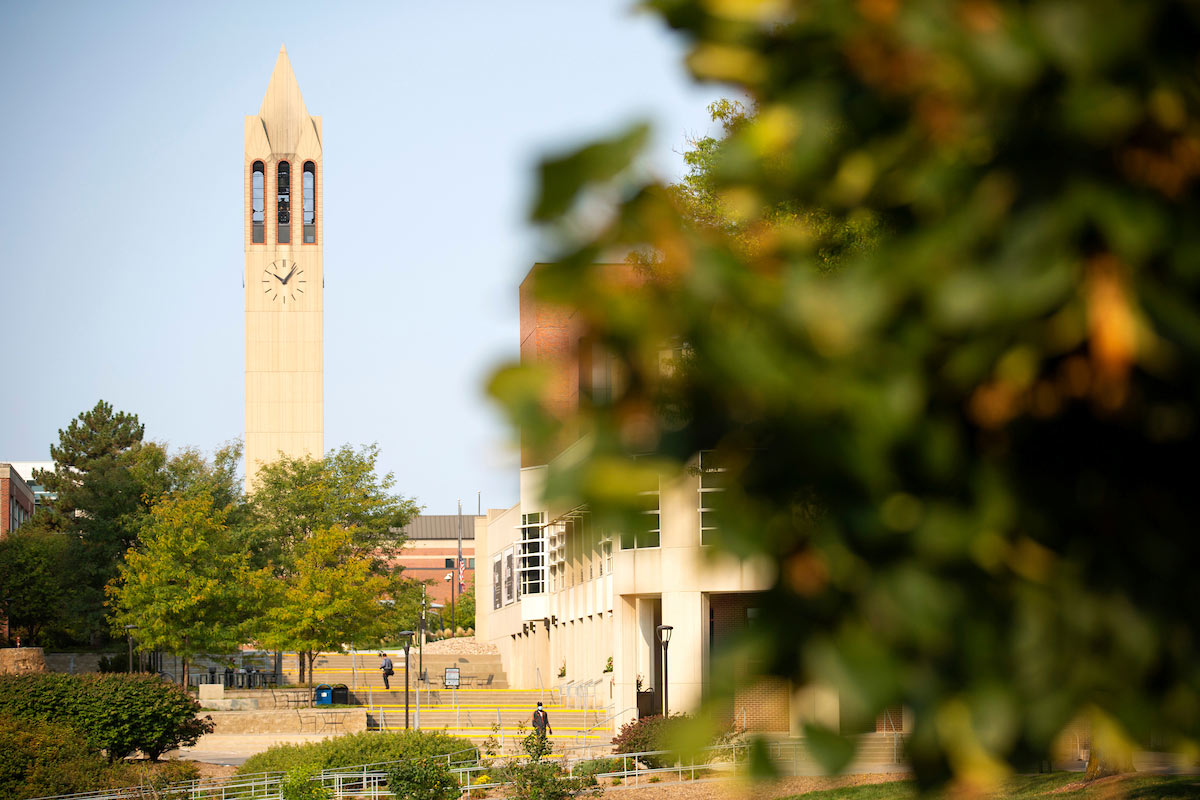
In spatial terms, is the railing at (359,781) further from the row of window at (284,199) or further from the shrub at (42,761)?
the row of window at (284,199)

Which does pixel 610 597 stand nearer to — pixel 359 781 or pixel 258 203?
pixel 359 781

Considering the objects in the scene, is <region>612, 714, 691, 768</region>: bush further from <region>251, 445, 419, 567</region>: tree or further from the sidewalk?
<region>251, 445, 419, 567</region>: tree

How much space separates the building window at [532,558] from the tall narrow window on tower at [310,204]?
3738 cm

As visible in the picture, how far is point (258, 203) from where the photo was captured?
9419cm

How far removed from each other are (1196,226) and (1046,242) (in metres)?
0.21

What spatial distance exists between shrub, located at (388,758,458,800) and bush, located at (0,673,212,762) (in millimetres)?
11263

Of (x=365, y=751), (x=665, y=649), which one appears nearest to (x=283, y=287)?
(x=665, y=649)

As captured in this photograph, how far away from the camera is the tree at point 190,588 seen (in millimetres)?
51250

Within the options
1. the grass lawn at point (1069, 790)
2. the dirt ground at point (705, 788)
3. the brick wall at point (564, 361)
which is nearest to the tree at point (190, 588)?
the dirt ground at point (705, 788)

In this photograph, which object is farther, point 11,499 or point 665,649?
point 11,499

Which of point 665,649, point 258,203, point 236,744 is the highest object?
point 258,203

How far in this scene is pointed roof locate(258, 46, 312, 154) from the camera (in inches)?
3769

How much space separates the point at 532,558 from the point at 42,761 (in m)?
35.9

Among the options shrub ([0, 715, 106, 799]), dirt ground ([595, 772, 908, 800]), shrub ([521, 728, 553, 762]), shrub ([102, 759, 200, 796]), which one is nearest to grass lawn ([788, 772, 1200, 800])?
dirt ground ([595, 772, 908, 800])
